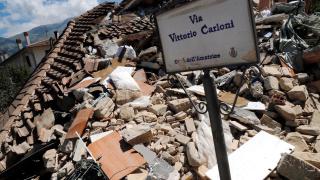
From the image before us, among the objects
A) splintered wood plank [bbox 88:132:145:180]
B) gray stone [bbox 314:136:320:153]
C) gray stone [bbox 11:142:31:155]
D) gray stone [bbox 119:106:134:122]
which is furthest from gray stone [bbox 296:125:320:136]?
gray stone [bbox 11:142:31:155]

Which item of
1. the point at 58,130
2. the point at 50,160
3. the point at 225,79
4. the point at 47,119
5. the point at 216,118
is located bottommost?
the point at 50,160

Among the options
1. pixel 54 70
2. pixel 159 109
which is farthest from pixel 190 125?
pixel 54 70

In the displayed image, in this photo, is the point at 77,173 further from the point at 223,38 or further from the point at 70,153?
the point at 223,38

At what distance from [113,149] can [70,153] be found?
0.93m

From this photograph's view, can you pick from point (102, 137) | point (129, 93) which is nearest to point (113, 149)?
point (102, 137)

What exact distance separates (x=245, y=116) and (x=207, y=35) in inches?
134

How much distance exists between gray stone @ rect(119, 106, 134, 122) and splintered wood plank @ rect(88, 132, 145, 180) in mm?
657

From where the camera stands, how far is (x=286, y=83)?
225 inches

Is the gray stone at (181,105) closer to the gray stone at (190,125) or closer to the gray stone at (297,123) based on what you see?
the gray stone at (190,125)

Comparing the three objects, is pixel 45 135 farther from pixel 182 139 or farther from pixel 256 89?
pixel 256 89

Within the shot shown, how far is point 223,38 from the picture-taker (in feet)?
6.25

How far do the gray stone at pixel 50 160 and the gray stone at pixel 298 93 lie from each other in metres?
4.22

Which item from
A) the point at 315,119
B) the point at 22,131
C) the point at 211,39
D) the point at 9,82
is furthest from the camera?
the point at 9,82

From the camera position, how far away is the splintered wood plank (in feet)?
14.9
